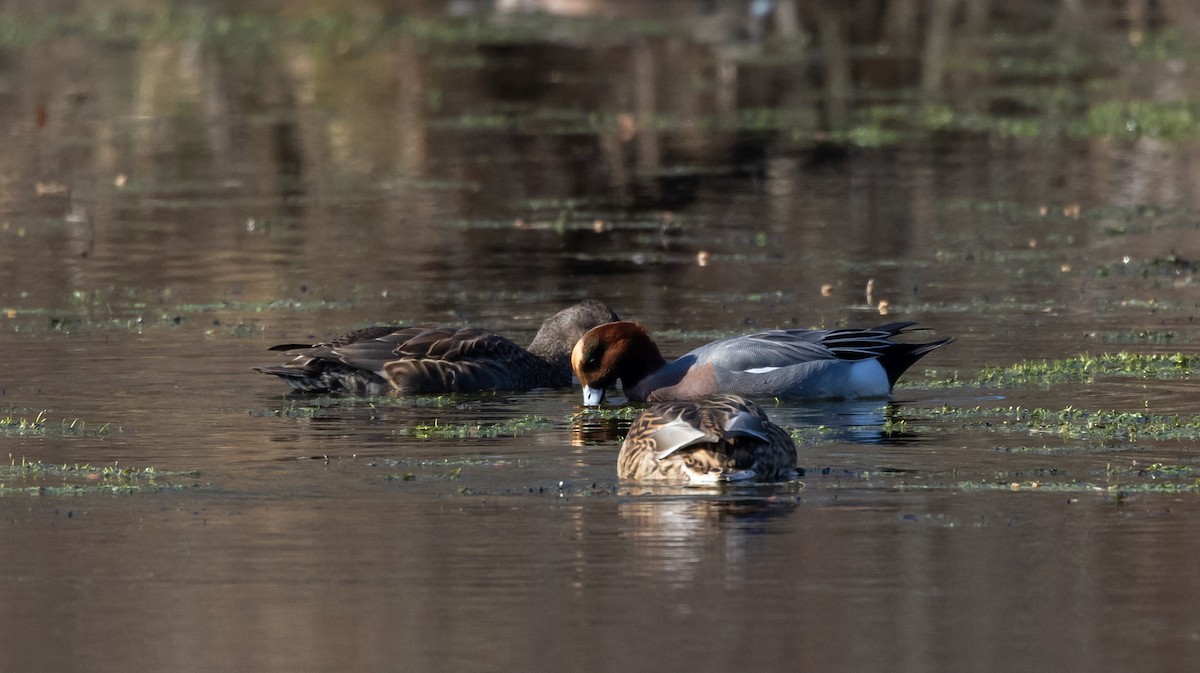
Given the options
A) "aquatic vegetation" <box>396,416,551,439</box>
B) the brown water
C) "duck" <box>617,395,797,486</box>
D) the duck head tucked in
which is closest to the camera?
the brown water

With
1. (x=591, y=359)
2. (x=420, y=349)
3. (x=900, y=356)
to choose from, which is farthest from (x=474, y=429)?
(x=900, y=356)

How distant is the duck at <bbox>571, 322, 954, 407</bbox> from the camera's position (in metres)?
13.1

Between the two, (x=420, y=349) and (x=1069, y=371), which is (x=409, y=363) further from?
(x=1069, y=371)

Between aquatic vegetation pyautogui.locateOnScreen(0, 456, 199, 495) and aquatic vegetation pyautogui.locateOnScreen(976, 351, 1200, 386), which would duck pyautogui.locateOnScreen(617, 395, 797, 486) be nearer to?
aquatic vegetation pyautogui.locateOnScreen(0, 456, 199, 495)

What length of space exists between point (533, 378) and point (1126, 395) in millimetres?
3623

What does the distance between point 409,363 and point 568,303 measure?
325cm

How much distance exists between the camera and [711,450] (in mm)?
10297

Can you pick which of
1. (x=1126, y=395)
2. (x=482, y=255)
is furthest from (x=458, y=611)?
(x=482, y=255)

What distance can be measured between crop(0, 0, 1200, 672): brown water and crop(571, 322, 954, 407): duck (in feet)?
0.80

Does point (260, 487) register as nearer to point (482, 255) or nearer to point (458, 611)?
point (458, 611)

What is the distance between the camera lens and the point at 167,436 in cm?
1170

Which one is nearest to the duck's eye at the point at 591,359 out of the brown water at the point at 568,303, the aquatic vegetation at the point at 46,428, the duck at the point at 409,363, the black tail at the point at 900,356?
the brown water at the point at 568,303

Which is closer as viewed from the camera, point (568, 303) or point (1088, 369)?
point (1088, 369)

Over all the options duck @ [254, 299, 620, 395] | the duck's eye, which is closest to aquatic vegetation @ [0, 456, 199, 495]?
duck @ [254, 299, 620, 395]
